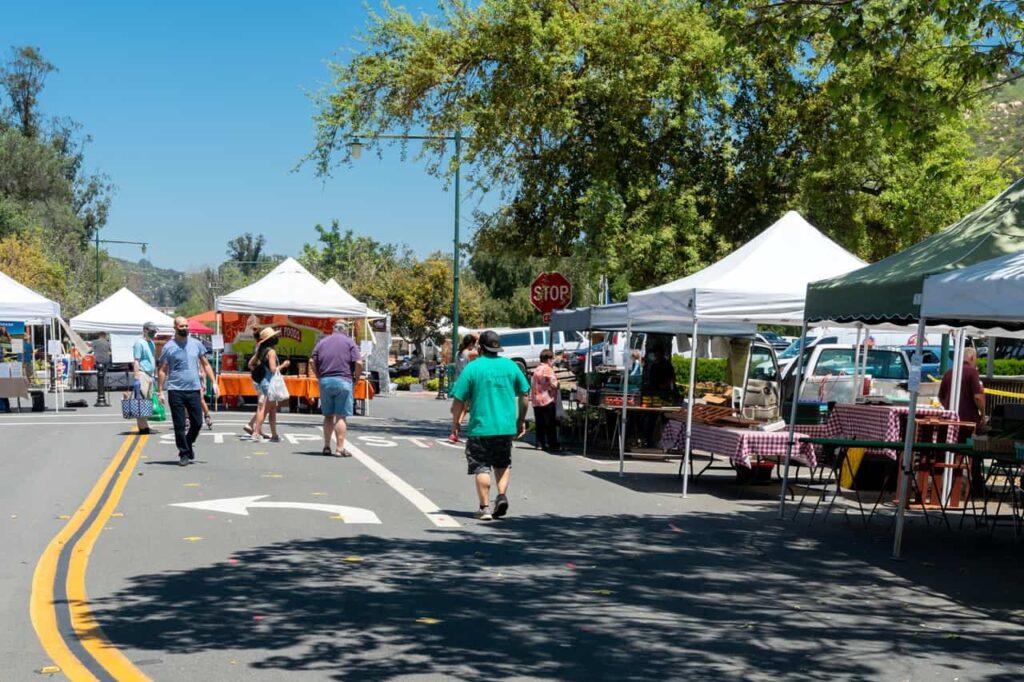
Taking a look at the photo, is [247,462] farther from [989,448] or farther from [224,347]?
[224,347]

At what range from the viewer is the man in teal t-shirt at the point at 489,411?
37.5 ft

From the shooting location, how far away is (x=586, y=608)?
7.71 meters

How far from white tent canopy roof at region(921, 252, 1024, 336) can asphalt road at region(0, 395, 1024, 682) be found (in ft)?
6.80

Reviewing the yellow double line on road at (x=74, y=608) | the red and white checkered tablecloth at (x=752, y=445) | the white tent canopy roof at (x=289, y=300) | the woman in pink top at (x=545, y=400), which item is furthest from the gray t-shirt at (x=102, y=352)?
the red and white checkered tablecloth at (x=752, y=445)

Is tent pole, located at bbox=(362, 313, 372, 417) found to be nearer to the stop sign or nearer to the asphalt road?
the stop sign

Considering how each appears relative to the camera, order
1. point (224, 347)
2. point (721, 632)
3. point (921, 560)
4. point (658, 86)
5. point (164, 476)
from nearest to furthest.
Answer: point (721, 632) < point (921, 560) < point (164, 476) < point (658, 86) < point (224, 347)

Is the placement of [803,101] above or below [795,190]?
above

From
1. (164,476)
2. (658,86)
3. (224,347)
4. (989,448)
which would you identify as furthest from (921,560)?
(224,347)

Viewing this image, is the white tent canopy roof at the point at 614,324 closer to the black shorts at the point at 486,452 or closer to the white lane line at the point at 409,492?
the white lane line at the point at 409,492

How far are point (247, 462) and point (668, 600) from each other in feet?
31.3

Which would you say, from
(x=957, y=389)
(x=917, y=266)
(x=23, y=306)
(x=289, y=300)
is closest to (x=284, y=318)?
(x=289, y=300)

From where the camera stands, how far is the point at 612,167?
22.5 meters

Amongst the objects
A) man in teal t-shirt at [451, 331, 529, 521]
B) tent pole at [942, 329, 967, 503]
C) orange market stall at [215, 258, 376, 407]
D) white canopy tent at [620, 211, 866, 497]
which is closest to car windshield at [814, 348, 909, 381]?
white canopy tent at [620, 211, 866, 497]

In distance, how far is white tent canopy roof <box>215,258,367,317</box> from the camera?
91.9 feet
